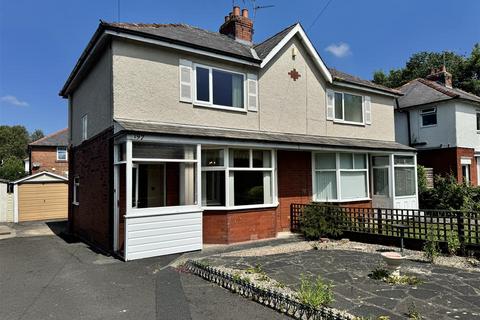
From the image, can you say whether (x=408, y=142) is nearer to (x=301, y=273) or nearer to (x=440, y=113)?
(x=440, y=113)

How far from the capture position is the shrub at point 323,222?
1114 centimetres

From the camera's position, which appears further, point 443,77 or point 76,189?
point 443,77

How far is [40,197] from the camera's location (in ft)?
74.6

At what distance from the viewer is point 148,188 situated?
9641mm

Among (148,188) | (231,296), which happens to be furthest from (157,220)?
(231,296)

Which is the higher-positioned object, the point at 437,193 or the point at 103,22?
the point at 103,22

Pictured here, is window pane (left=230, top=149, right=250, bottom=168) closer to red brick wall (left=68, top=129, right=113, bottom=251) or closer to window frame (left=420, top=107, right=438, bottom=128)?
red brick wall (left=68, top=129, right=113, bottom=251)

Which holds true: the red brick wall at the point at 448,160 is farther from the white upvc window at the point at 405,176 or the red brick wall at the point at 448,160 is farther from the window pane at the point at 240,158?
the window pane at the point at 240,158

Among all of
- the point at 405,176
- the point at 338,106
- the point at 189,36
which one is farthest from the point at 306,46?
the point at 405,176

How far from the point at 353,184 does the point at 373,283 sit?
8.33m

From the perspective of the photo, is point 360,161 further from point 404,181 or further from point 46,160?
point 46,160

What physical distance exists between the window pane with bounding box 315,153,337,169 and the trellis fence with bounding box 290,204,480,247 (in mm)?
2172

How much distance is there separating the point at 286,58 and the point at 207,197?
651 centimetres

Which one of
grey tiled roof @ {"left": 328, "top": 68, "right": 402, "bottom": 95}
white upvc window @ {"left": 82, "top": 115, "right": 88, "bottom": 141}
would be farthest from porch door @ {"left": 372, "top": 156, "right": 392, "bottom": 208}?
white upvc window @ {"left": 82, "top": 115, "right": 88, "bottom": 141}
